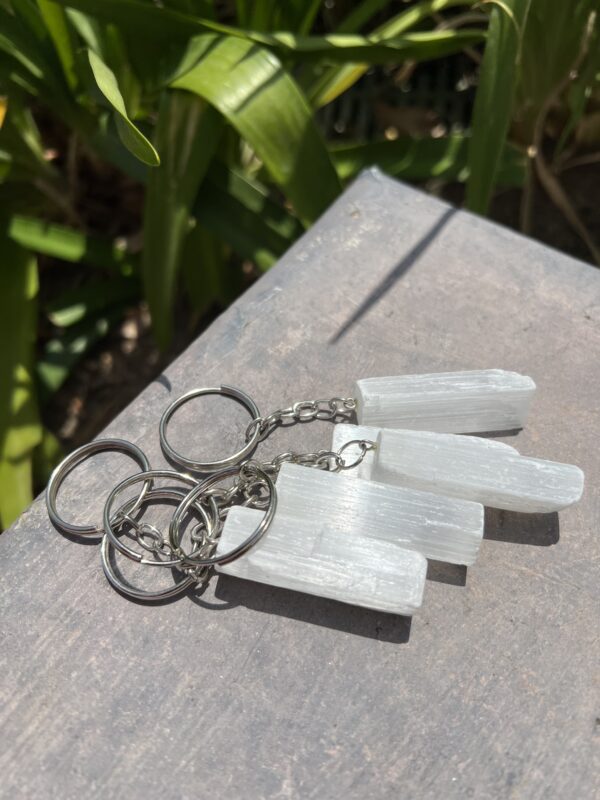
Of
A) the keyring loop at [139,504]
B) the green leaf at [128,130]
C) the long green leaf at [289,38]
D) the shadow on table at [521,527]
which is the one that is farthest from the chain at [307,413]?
the long green leaf at [289,38]

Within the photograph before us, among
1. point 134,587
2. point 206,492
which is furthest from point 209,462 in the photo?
point 134,587

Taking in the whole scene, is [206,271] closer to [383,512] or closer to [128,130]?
[128,130]

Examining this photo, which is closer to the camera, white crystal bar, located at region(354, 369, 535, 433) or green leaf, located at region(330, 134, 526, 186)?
white crystal bar, located at region(354, 369, 535, 433)

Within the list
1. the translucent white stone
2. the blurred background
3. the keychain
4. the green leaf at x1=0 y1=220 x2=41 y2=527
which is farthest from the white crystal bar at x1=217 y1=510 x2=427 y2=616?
the green leaf at x1=0 y1=220 x2=41 y2=527

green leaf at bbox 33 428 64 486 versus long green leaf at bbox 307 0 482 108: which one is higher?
long green leaf at bbox 307 0 482 108

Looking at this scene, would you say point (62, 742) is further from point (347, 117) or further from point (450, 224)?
point (347, 117)

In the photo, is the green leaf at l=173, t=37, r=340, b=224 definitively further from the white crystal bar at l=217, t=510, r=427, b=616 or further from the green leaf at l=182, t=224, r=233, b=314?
the white crystal bar at l=217, t=510, r=427, b=616

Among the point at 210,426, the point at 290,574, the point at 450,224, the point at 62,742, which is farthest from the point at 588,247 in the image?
the point at 62,742

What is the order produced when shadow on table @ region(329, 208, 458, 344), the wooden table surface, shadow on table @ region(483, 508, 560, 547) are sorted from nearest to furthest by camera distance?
the wooden table surface
shadow on table @ region(483, 508, 560, 547)
shadow on table @ region(329, 208, 458, 344)
